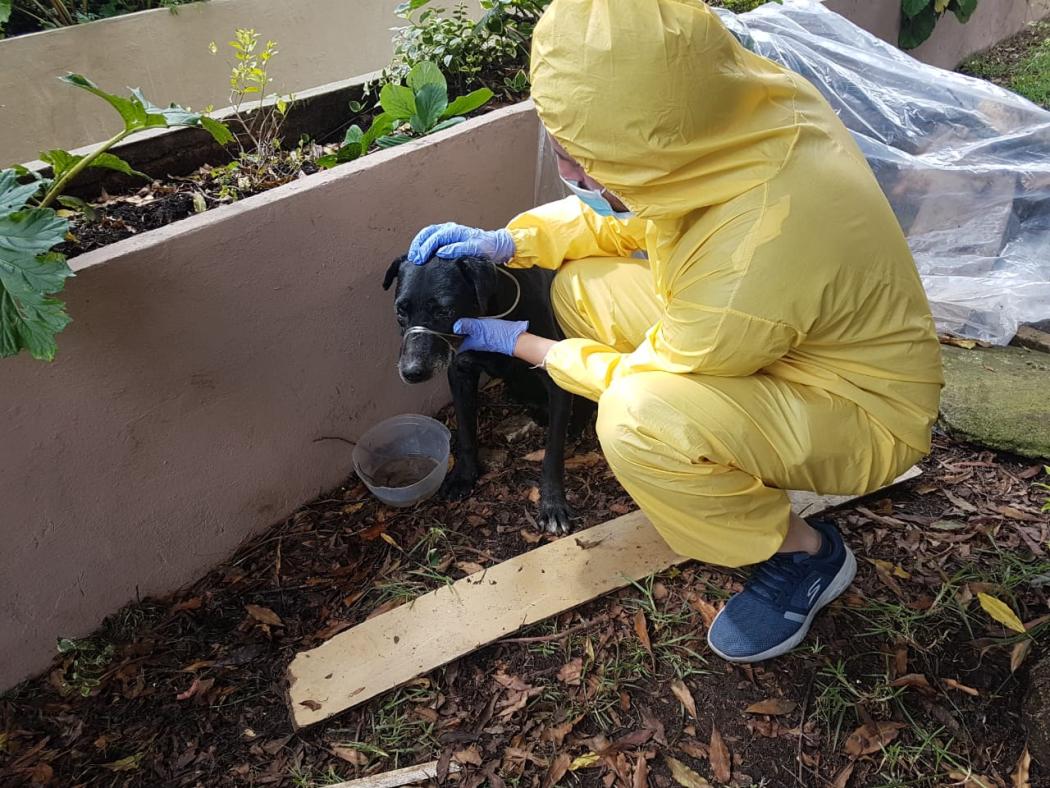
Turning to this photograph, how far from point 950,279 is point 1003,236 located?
1.05ft

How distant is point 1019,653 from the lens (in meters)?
2.05

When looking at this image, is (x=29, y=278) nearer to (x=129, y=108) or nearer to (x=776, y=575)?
(x=129, y=108)

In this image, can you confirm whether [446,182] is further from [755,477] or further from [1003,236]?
[1003,236]

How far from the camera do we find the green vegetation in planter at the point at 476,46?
10.7ft

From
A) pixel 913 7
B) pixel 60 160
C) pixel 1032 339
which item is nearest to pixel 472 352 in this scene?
pixel 60 160

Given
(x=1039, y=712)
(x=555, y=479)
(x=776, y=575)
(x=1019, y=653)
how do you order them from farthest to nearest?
(x=555, y=479) < (x=776, y=575) < (x=1019, y=653) < (x=1039, y=712)

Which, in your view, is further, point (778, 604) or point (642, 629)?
point (642, 629)

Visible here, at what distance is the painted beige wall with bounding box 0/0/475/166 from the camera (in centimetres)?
480

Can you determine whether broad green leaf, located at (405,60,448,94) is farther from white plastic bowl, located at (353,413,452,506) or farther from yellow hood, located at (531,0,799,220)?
yellow hood, located at (531,0,799,220)

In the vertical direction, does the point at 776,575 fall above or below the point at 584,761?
above

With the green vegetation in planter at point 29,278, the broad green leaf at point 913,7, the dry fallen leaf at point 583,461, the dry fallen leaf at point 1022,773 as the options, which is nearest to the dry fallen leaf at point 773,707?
the dry fallen leaf at point 1022,773

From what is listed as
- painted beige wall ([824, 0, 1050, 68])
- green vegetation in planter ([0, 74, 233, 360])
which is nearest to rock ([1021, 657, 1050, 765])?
green vegetation in planter ([0, 74, 233, 360])

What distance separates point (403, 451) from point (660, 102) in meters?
1.84

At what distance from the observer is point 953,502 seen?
2.55 metres
